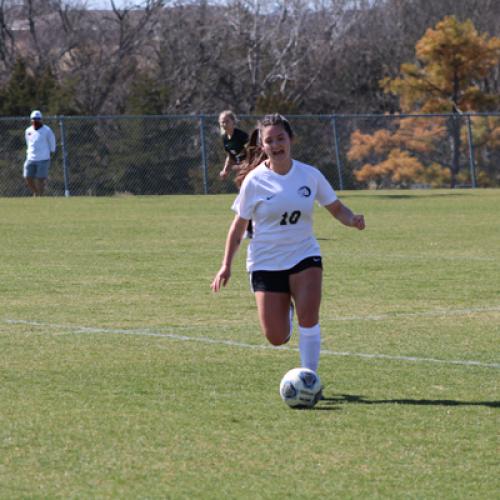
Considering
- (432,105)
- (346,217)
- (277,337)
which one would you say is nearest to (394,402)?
(277,337)

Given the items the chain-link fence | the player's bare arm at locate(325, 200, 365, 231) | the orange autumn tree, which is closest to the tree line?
the orange autumn tree

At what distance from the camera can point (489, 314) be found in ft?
38.7

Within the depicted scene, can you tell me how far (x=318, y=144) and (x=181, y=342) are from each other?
95.3ft

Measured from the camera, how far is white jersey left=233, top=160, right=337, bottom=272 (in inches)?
318

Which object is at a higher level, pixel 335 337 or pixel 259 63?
pixel 259 63

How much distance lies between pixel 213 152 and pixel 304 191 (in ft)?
96.9

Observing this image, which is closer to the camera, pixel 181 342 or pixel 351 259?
pixel 181 342

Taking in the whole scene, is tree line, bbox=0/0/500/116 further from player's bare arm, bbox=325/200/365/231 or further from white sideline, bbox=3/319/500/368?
player's bare arm, bbox=325/200/365/231

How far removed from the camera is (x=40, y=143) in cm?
3028

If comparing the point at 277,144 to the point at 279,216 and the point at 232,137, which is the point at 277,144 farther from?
the point at 232,137

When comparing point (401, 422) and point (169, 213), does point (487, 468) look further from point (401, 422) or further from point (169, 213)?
point (169, 213)

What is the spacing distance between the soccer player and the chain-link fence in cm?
2607

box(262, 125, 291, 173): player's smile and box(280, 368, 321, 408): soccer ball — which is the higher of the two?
box(262, 125, 291, 173): player's smile

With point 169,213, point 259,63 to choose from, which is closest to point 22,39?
point 259,63
